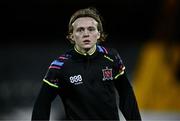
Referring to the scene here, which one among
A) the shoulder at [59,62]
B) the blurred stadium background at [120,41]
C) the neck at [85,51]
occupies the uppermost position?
the neck at [85,51]

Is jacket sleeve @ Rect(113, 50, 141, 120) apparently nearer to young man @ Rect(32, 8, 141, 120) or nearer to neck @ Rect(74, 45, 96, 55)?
young man @ Rect(32, 8, 141, 120)

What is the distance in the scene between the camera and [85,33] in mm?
3359

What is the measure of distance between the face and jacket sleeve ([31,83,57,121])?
322 millimetres

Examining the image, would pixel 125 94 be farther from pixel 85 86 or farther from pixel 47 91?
pixel 47 91

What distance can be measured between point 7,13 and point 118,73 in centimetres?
545

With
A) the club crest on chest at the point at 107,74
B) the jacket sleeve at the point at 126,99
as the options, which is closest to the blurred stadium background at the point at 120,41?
the jacket sleeve at the point at 126,99

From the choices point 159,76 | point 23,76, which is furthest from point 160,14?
point 23,76

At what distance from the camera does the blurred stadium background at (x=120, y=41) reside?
8242mm

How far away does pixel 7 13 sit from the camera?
866 centimetres

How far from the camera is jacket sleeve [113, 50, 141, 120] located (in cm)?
347

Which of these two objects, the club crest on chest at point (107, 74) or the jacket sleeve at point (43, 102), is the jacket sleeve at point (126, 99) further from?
the jacket sleeve at point (43, 102)

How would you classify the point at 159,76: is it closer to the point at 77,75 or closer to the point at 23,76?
the point at 23,76

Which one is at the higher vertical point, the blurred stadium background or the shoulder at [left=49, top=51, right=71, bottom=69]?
the shoulder at [left=49, top=51, right=71, bottom=69]

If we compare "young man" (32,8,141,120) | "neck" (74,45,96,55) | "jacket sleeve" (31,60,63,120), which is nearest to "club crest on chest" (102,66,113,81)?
"young man" (32,8,141,120)
